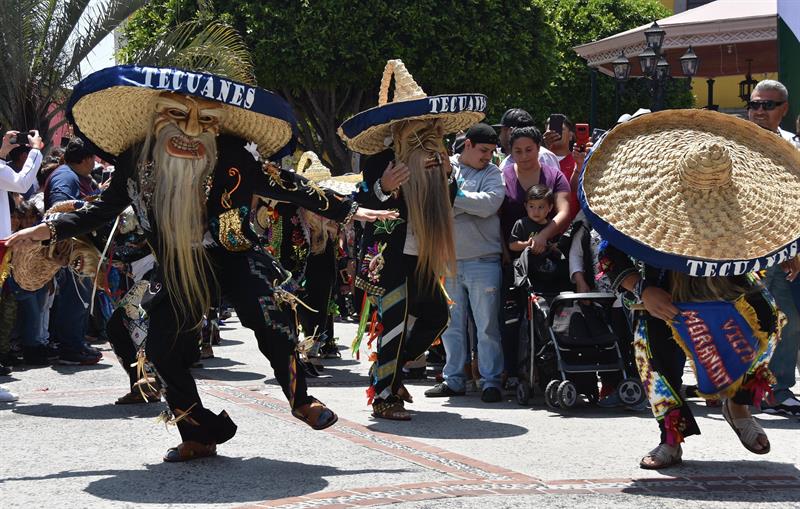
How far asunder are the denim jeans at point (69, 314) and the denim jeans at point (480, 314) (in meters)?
3.54

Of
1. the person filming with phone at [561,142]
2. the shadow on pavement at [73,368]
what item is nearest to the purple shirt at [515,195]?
the person filming with phone at [561,142]

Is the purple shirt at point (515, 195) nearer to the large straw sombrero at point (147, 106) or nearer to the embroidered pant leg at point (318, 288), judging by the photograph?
the embroidered pant leg at point (318, 288)

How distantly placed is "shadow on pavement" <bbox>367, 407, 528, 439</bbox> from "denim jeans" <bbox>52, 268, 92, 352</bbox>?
4.08 metres

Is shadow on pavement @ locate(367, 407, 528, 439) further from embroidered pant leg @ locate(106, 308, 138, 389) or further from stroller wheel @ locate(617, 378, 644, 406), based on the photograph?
embroidered pant leg @ locate(106, 308, 138, 389)

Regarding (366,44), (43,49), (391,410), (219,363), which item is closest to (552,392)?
(391,410)

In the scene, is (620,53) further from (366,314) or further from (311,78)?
(366,314)

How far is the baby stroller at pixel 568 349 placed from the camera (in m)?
7.93

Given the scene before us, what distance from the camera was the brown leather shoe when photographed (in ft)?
20.3

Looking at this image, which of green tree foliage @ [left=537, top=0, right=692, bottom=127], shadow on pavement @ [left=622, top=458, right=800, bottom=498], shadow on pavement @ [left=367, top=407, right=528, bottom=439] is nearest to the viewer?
shadow on pavement @ [left=622, top=458, right=800, bottom=498]

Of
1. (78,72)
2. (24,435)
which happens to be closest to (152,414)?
(24,435)

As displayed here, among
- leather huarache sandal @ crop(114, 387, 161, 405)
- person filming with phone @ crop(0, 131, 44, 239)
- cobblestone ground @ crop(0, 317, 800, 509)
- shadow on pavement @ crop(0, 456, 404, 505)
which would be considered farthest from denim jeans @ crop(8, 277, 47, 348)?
shadow on pavement @ crop(0, 456, 404, 505)

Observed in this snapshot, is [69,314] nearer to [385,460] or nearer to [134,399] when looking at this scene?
[134,399]

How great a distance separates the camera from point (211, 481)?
5.74 m

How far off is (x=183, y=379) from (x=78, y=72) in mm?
13179
